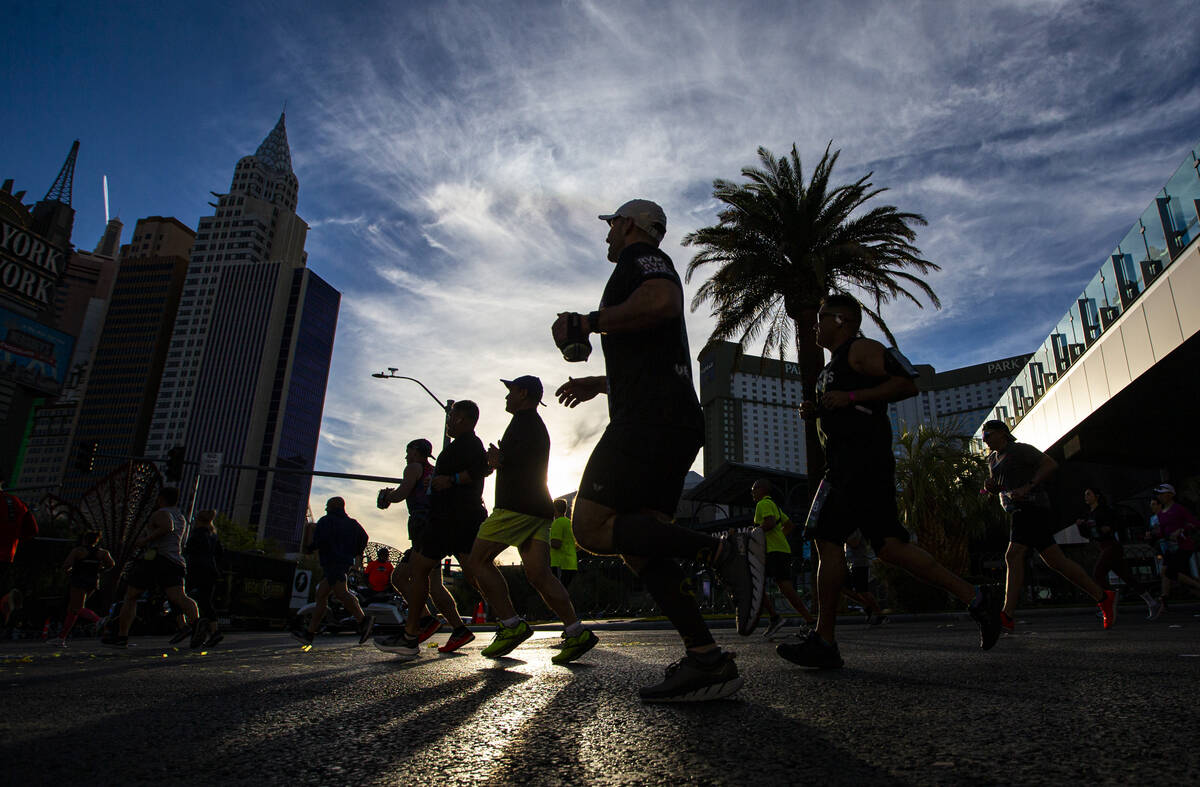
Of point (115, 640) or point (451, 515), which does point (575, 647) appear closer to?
point (451, 515)

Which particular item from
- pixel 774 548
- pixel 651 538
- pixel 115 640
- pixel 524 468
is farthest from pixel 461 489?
pixel 774 548

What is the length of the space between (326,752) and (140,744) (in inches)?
18.7

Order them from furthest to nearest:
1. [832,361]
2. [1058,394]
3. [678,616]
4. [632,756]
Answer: [1058,394], [832,361], [678,616], [632,756]

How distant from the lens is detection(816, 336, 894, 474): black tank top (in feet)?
12.5

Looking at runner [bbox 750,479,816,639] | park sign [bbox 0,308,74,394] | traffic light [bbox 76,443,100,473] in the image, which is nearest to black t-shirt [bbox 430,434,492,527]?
runner [bbox 750,479,816,639]

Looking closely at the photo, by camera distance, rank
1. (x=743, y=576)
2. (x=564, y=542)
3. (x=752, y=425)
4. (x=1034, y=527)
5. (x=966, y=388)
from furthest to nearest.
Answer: (x=752, y=425) → (x=966, y=388) → (x=564, y=542) → (x=1034, y=527) → (x=743, y=576)

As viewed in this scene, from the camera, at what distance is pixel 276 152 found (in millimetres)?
183750

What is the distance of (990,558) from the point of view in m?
30.6

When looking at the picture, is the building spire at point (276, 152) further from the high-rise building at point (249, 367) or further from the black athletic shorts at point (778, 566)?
the black athletic shorts at point (778, 566)

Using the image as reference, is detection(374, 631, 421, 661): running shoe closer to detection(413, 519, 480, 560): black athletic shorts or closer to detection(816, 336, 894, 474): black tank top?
detection(413, 519, 480, 560): black athletic shorts

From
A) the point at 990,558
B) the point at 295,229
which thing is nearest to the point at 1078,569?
the point at 990,558

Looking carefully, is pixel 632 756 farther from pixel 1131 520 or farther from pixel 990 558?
pixel 990 558

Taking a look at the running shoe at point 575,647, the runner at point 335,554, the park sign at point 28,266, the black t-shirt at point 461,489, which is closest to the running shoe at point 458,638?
the black t-shirt at point 461,489

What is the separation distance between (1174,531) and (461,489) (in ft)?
31.8
